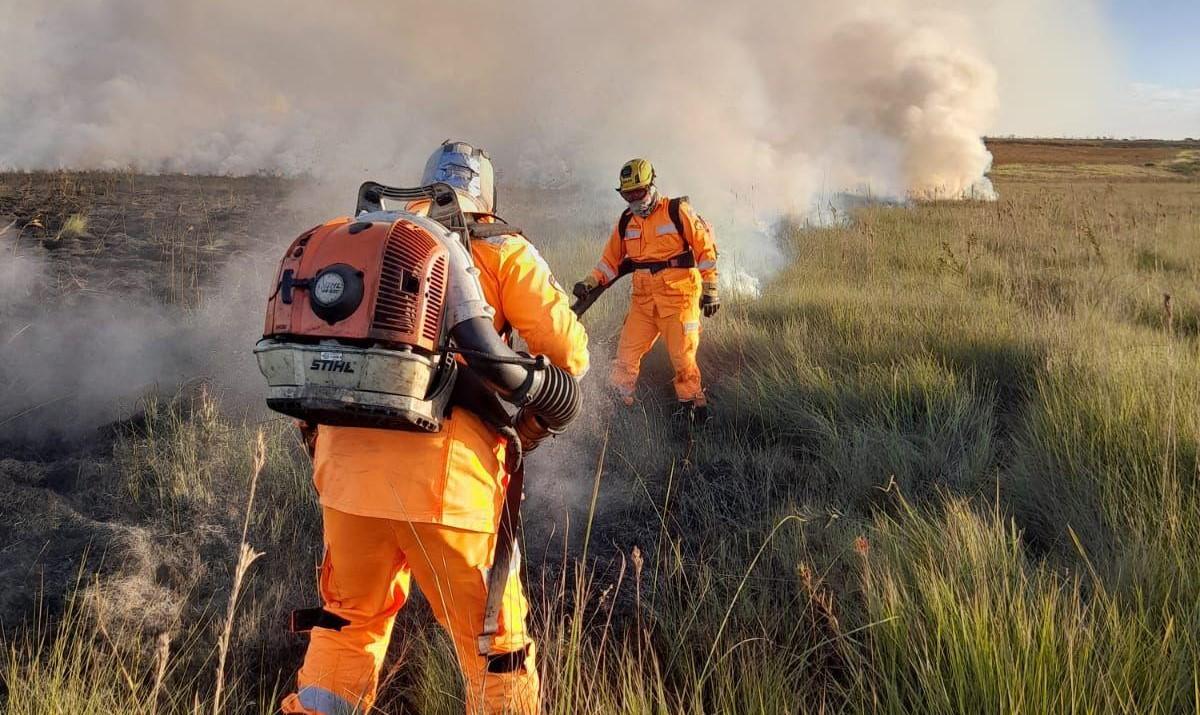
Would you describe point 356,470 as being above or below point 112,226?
below

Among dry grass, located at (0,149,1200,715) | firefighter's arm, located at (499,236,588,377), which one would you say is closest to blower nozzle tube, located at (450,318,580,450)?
firefighter's arm, located at (499,236,588,377)

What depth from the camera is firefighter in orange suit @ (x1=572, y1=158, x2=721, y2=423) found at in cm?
538

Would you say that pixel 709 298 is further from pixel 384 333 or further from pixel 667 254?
pixel 384 333

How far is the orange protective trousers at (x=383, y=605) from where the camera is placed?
6.23 ft

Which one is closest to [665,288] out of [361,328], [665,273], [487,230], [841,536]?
[665,273]

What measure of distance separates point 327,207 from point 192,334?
3.75m

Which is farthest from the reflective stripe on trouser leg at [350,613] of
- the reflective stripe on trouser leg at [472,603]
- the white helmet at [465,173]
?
the white helmet at [465,173]

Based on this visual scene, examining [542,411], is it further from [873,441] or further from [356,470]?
[873,441]

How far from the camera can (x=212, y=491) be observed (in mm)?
3551

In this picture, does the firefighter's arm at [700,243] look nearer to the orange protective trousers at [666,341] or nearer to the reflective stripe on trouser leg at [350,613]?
the orange protective trousers at [666,341]

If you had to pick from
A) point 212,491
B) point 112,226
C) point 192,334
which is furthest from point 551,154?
point 212,491

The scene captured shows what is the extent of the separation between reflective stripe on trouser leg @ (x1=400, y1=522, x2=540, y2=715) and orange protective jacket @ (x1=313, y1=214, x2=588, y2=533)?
0.08 metres

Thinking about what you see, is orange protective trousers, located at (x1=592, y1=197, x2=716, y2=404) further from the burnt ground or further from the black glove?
the burnt ground

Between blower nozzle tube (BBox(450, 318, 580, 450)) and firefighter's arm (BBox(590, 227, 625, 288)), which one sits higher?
firefighter's arm (BBox(590, 227, 625, 288))
